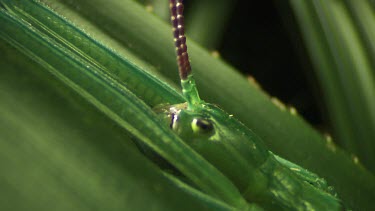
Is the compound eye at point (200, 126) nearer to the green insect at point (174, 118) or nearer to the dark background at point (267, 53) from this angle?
the green insect at point (174, 118)

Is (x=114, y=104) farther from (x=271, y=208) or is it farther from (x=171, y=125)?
(x=271, y=208)

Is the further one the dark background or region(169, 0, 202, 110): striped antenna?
the dark background

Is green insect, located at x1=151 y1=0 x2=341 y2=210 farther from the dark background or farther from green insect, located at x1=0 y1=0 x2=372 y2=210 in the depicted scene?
the dark background

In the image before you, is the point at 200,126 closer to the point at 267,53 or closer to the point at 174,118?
the point at 174,118

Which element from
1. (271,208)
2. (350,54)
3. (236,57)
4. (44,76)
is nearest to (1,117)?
(44,76)

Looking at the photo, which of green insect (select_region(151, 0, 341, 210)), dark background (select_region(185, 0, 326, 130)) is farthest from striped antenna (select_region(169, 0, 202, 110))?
dark background (select_region(185, 0, 326, 130))

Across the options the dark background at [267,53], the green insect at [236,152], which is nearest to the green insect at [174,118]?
the green insect at [236,152]

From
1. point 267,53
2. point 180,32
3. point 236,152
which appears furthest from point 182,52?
point 267,53

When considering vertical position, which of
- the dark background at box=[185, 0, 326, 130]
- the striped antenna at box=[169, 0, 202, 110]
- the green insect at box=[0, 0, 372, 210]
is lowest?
the green insect at box=[0, 0, 372, 210]
